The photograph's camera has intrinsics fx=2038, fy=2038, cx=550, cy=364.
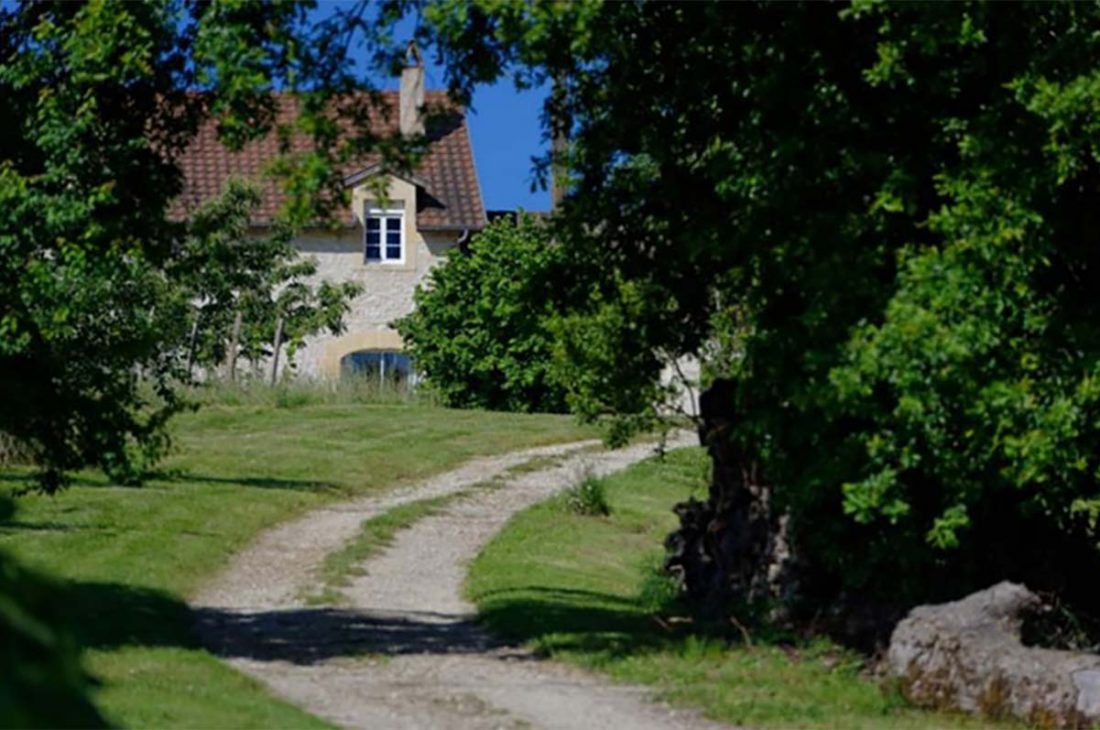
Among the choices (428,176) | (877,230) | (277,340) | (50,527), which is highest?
(428,176)

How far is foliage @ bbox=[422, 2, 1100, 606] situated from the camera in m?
13.7

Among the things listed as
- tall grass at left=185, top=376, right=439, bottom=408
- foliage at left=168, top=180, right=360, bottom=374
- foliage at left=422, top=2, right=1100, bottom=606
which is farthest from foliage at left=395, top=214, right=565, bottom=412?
foliage at left=422, top=2, right=1100, bottom=606

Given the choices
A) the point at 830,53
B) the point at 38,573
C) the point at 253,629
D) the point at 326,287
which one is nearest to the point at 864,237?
the point at 830,53

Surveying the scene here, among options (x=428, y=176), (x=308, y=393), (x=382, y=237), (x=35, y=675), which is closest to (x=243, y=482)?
(x=308, y=393)

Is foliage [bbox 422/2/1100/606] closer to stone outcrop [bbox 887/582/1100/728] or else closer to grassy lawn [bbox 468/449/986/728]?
A: stone outcrop [bbox 887/582/1100/728]

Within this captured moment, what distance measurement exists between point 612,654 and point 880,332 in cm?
321

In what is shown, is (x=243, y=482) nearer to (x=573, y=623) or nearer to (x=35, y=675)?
(x=573, y=623)

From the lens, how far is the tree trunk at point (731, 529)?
1658cm

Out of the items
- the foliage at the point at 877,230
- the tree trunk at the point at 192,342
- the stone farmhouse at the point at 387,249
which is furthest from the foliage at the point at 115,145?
the stone farmhouse at the point at 387,249

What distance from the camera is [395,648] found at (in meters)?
15.0

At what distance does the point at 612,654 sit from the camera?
48.7 feet

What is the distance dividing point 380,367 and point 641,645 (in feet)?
105

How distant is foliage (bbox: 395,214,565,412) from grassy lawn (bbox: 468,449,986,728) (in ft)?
54.9

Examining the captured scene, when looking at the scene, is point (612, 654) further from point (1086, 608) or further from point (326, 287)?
point (326, 287)
